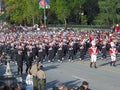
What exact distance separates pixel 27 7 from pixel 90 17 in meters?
11.4

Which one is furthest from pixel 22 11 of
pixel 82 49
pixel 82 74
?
pixel 82 74

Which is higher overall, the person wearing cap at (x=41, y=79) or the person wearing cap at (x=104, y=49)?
the person wearing cap at (x=41, y=79)

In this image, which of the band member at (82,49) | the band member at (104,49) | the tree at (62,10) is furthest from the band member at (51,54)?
the tree at (62,10)

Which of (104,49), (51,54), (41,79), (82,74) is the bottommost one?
(82,74)

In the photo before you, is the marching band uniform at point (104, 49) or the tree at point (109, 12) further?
the tree at point (109, 12)

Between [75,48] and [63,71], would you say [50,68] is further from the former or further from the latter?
[75,48]

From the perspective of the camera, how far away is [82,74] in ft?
92.9

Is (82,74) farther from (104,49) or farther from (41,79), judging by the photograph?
(41,79)

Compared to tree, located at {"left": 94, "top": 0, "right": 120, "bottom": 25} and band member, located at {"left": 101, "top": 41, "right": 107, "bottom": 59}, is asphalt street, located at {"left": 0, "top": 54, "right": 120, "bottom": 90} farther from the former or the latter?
tree, located at {"left": 94, "top": 0, "right": 120, "bottom": 25}

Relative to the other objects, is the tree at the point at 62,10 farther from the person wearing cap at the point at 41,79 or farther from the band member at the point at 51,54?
the person wearing cap at the point at 41,79

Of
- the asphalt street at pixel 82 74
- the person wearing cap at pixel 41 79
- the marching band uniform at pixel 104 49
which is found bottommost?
the asphalt street at pixel 82 74

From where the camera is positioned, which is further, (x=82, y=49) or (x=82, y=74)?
(x=82, y=49)

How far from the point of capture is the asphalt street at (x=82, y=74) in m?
24.4

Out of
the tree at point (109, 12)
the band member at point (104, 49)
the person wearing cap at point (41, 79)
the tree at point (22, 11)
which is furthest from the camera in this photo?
the tree at point (22, 11)
